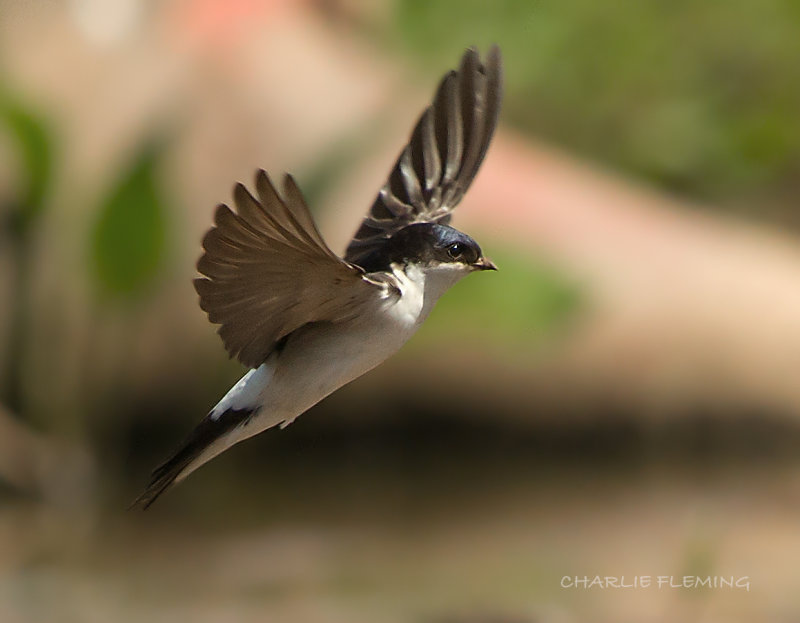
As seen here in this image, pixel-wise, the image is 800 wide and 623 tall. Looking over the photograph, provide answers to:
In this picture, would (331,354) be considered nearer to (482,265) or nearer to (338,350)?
(338,350)

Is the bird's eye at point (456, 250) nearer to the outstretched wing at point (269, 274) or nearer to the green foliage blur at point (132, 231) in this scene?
the outstretched wing at point (269, 274)

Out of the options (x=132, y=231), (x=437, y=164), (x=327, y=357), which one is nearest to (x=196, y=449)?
(x=327, y=357)

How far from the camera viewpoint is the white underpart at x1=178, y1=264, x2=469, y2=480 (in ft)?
5.92

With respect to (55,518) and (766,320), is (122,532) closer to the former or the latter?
(55,518)

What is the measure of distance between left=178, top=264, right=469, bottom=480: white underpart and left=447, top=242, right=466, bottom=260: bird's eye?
1cm

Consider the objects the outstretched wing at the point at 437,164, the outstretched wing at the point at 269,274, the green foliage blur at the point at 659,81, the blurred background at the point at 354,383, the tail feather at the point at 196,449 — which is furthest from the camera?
the green foliage blur at the point at 659,81

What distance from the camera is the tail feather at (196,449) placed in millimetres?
1932

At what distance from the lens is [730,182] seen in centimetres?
589

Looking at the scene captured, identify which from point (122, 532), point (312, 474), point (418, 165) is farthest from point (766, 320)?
point (418, 165)

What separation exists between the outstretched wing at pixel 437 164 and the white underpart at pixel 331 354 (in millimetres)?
300

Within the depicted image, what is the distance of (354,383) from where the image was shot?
4750 mm

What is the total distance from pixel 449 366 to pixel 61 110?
5.21ft

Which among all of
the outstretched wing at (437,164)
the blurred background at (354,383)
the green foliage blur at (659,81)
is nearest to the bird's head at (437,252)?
the outstretched wing at (437,164)

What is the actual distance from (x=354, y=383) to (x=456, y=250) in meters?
2.92
